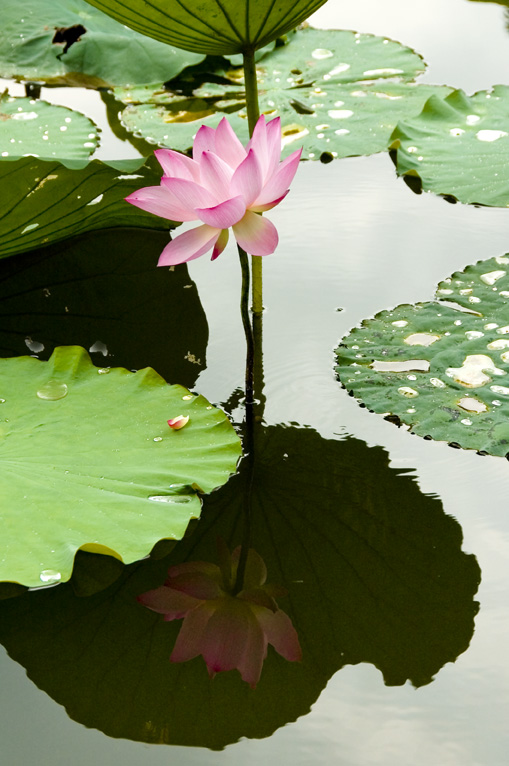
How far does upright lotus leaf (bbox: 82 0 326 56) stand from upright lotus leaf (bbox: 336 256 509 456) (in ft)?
1.69

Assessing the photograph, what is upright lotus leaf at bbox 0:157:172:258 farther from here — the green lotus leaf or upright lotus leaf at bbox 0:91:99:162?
the green lotus leaf

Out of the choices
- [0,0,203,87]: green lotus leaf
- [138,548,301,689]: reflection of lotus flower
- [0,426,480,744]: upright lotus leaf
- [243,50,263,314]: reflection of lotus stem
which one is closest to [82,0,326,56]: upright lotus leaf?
[243,50,263,314]: reflection of lotus stem

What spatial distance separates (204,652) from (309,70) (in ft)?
6.49

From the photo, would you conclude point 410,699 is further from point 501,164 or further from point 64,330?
point 501,164

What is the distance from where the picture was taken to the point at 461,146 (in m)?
1.99

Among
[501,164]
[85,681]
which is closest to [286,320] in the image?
[501,164]

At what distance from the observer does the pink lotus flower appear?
114 cm

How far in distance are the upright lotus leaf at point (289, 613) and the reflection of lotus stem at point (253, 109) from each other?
1.48 feet

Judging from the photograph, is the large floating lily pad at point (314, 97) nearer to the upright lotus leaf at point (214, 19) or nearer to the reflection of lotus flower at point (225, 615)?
the upright lotus leaf at point (214, 19)

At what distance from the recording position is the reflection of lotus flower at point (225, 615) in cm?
99

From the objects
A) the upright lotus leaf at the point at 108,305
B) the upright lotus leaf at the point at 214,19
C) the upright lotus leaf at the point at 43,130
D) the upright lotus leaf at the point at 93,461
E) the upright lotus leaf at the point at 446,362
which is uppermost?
the upright lotus leaf at the point at 214,19

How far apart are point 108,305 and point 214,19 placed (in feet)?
1.82

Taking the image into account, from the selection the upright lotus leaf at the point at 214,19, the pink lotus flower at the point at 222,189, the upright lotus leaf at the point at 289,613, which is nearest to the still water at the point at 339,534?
the upright lotus leaf at the point at 289,613

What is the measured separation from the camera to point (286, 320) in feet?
5.25
